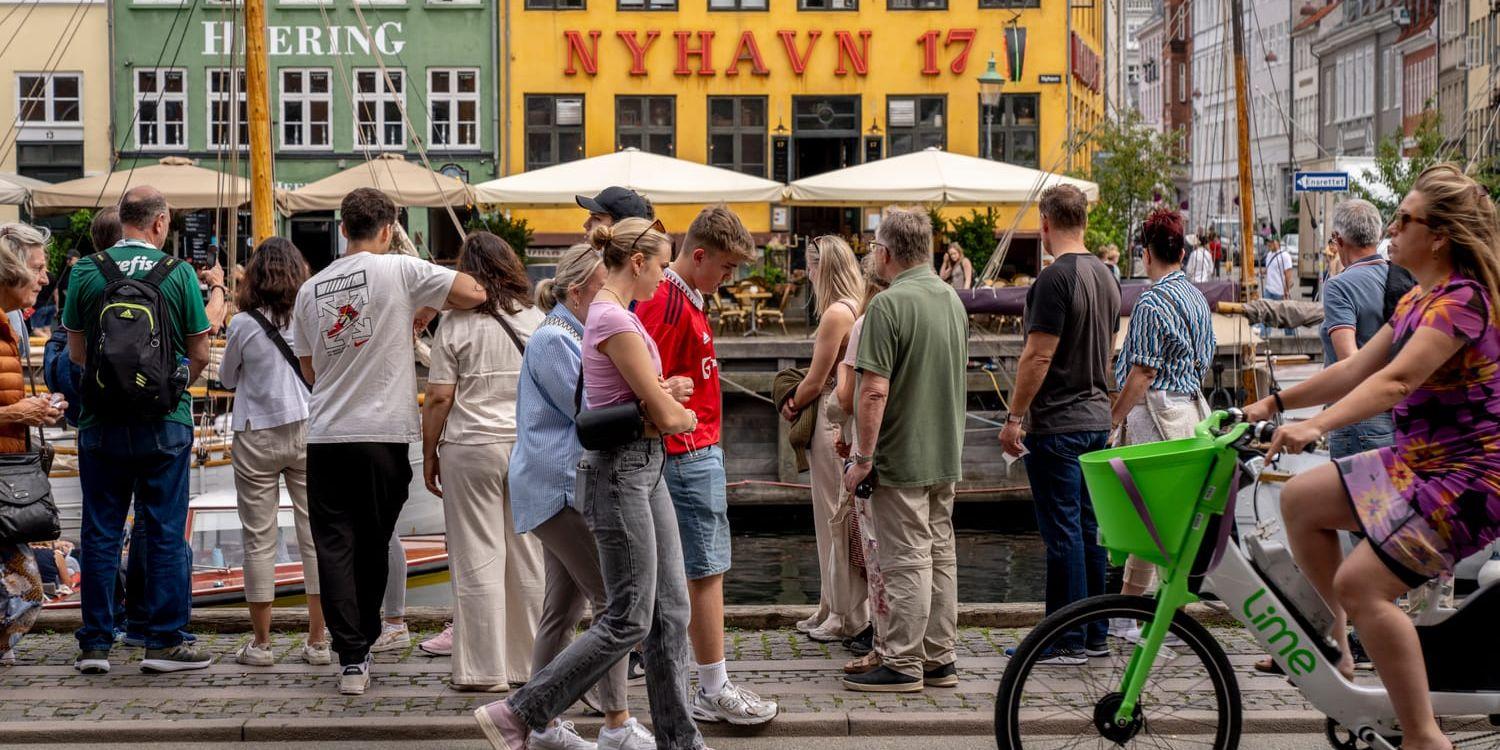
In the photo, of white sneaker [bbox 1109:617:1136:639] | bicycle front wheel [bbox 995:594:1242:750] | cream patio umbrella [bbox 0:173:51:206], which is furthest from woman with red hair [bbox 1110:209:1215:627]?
cream patio umbrella [bbox 0:173:51:206]

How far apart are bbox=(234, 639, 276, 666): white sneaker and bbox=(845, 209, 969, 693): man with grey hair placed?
2.50 metres

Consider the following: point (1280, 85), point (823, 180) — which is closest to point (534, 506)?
point (823, 180)

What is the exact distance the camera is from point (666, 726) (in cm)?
589

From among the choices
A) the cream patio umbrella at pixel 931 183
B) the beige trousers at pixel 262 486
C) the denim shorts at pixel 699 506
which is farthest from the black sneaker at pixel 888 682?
the cream patio umbrella at pixel 931 183

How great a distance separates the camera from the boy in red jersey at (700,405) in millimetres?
6500

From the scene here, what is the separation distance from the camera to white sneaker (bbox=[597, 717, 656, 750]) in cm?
616

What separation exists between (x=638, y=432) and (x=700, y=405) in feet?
3.23

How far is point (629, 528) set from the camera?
563 cm

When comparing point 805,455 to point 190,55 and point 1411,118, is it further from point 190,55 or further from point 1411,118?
point 1411,118

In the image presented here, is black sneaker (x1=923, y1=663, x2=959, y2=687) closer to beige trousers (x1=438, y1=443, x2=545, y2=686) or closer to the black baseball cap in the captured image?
beige trousers (x1=438, y1=443, x2=545, y2=686)

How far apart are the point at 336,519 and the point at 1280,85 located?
84468 millimetres

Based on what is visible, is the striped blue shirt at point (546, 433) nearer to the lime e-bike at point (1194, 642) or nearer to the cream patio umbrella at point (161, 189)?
the lime e-bike at point (1194, 642)

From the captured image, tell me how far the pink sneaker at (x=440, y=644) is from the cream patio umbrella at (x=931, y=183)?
16209mm

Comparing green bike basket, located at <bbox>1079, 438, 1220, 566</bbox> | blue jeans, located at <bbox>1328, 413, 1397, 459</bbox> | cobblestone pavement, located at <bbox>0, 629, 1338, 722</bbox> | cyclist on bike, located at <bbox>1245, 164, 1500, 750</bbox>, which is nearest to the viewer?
cyclist on bike, located at <bbox>1245, 164, 1500, 750</bbox>
